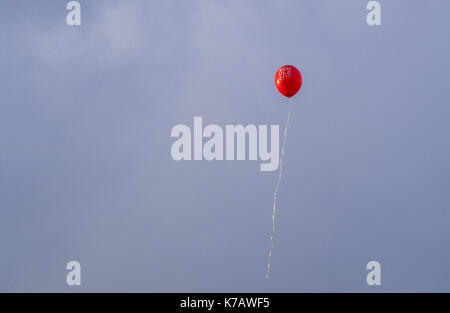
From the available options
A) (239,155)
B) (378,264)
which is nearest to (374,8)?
(239,155)

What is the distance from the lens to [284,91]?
8.45 feet

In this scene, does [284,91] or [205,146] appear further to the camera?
[205,146]

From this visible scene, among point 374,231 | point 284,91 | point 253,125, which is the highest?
point 284,91
